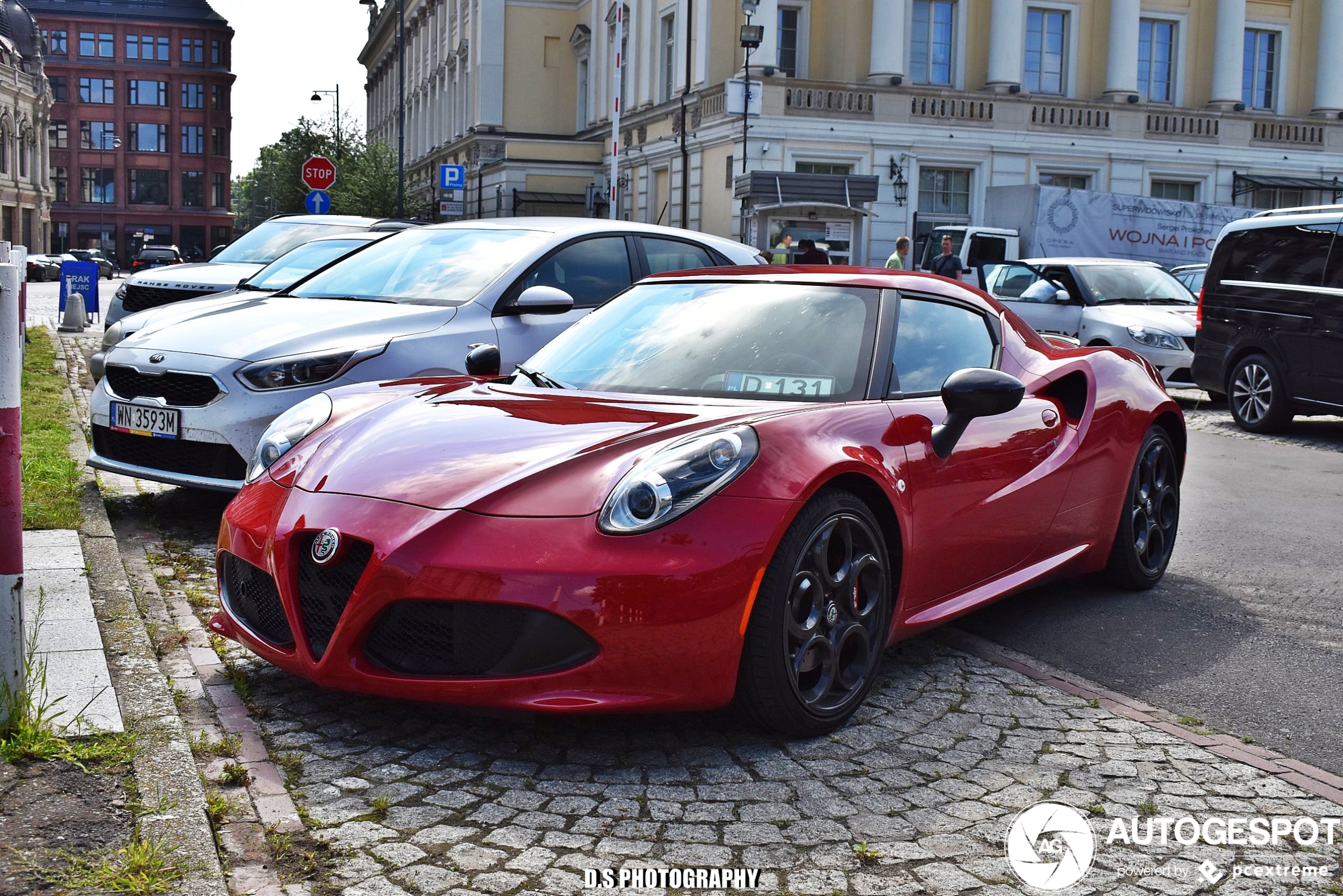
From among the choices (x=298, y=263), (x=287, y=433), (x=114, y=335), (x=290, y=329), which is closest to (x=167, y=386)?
(x=290, y=329)

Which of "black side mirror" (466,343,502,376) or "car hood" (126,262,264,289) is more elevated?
"car hood" (126,262,264,289)

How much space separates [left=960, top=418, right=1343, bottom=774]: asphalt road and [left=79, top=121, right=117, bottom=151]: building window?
114671 millimetres

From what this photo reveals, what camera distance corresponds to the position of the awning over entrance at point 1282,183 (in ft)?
134

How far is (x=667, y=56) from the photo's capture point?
42000 mm

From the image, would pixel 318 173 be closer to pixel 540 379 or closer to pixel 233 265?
pixel 233 265

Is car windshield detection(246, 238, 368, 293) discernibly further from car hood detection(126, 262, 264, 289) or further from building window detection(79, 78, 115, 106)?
building window detection(79, 78, 115, 106)

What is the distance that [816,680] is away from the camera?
398 centimetres

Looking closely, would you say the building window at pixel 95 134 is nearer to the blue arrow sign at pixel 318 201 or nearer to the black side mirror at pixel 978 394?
the blue arrow sign at pixel 318 201

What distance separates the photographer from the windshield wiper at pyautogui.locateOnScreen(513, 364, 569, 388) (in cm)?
478

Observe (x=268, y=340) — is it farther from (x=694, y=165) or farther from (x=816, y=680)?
(x=694, y=165)

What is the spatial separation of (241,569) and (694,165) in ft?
117

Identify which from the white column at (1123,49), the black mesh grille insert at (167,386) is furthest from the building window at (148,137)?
the black mesh grille insert at (167,386)

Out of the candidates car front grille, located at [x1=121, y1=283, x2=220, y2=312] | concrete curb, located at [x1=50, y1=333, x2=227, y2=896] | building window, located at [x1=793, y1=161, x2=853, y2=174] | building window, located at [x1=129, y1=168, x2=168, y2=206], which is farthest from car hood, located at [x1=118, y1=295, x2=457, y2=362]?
building window, located at [x1=129, y1=168, x2=168, y2=206]

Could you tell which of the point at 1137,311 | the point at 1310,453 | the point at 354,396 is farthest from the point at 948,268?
the point at 354,396
